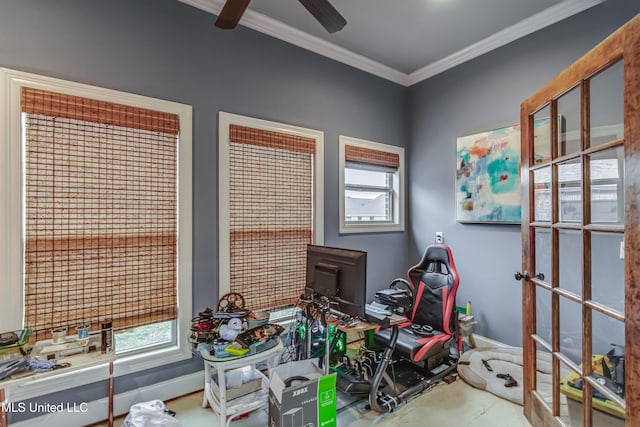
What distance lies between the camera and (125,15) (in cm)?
207

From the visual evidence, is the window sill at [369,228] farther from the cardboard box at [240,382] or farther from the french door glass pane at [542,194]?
the french door glass pane at [542,194]

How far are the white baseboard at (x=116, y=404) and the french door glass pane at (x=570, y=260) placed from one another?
8.27 ft

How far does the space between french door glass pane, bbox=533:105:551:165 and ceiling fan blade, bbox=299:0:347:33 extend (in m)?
1.35

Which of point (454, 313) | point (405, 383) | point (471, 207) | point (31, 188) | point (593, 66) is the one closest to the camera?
point (593, 66)

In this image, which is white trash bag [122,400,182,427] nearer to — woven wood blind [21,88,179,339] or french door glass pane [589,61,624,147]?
woven wood blind [21,88,179,339]

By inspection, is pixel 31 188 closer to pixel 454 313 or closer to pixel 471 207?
pixel 454 313

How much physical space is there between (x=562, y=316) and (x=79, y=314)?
2865 millimetres

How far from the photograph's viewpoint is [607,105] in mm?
1340

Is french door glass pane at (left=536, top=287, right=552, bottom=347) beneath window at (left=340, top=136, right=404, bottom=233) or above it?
beneath

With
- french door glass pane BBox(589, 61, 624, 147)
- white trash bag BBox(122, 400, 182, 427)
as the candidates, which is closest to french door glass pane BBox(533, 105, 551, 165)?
french door glass pane BBox(589, 61, 624, 147)

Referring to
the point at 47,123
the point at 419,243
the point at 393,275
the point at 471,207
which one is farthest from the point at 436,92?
the point at 47,123

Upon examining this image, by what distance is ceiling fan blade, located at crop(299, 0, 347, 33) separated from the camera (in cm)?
165

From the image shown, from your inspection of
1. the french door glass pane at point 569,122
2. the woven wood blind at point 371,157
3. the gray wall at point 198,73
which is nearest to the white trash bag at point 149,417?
the gray wall at point 198,73

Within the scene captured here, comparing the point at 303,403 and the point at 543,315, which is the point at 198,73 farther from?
the point at 543,315
